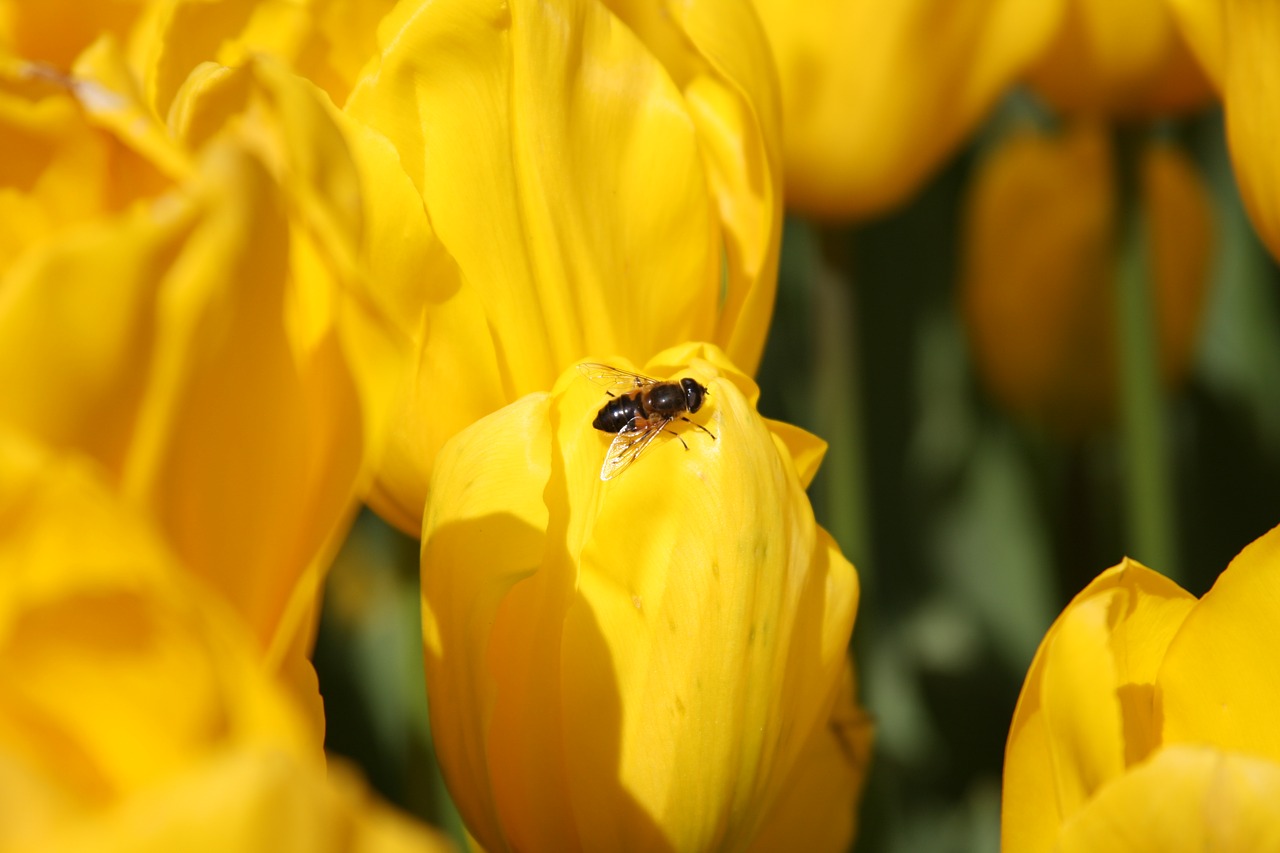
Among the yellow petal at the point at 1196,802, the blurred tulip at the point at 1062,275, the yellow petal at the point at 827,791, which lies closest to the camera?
the yellow petal at the point at 1196,802

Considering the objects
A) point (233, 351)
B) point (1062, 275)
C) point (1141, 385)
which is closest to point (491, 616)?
point (233, 351)

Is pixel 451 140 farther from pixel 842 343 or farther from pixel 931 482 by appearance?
pixel 931 482

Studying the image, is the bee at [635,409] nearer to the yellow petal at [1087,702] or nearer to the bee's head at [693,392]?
the bee's head at [693,392]

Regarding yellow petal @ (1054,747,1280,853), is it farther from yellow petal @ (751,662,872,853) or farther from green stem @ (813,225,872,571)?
green stem @ (813,225,872,571)

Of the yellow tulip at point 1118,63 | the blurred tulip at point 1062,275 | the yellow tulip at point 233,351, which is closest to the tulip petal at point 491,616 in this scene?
the yellow tulip at point 233,351

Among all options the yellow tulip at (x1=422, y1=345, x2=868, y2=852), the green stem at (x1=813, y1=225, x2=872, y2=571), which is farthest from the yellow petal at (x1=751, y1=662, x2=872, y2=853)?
the green stem at (x1=813, y1=225, x2=872, y2=571)
